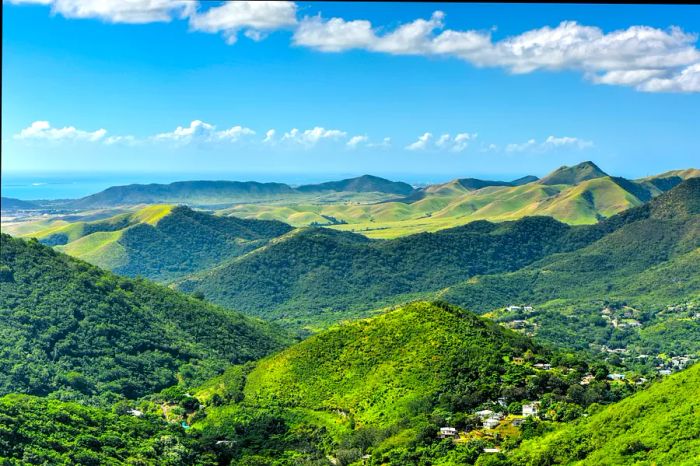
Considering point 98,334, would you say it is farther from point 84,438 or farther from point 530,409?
point 530,409

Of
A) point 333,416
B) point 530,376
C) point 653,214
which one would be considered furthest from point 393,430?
point 653,214

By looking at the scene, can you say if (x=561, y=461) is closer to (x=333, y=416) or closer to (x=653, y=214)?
(x=333, y=416)

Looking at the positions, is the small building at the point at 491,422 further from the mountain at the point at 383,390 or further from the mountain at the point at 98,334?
the mountain at the point at 98,334

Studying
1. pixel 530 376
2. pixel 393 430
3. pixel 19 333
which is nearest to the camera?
pixel 393 430

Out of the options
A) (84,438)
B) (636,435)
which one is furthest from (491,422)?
(84,438)

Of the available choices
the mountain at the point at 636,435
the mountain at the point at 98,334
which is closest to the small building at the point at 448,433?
the mountain at the point at 636,435

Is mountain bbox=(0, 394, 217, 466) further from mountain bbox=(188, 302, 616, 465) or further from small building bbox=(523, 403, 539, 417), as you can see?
small building bbox=(523, 403, 539, 417)

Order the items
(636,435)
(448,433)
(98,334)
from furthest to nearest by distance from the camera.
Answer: (98,334), (448,433), (636,435)
